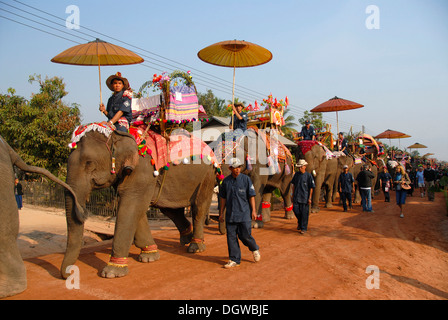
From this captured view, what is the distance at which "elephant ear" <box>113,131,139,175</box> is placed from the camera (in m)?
5.48

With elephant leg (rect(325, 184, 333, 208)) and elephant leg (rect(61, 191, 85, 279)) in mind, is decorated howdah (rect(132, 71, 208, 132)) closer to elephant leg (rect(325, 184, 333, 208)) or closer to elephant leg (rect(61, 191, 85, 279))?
elephant leg (rect(61, 191, 85, 279))

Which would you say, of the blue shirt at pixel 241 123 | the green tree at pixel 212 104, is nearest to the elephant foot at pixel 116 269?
the blue shirt at pixel 241 123

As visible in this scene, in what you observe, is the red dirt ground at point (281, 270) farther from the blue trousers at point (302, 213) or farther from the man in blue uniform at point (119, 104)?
the man in blue uniform at point (119, 104)

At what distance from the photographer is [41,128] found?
1588 centimetres

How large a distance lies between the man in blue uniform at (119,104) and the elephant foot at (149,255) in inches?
87.0

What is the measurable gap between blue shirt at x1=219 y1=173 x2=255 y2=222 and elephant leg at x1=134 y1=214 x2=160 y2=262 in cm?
154

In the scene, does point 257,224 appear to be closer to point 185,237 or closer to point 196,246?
point 185,237

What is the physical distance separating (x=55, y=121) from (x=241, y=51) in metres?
11.3

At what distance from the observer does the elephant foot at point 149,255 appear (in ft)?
20.5
